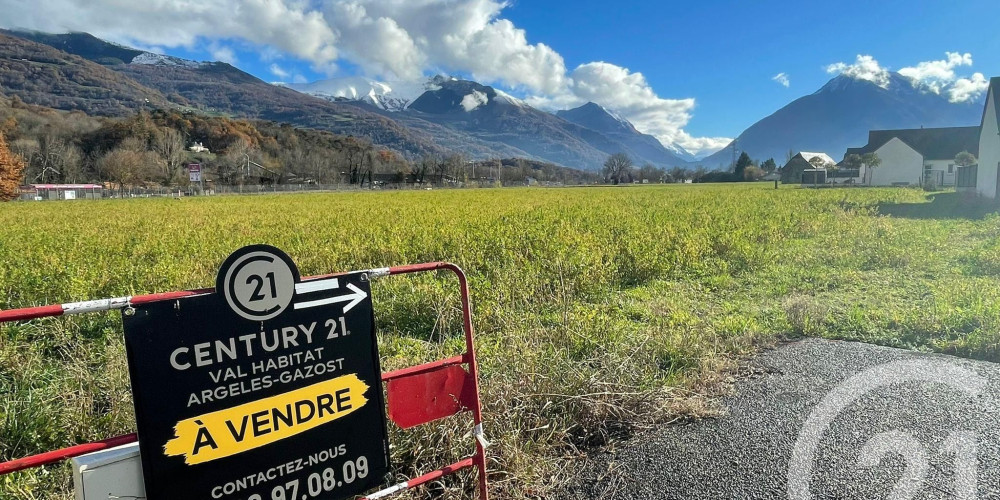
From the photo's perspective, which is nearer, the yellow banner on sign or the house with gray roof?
the yellow banner on sign

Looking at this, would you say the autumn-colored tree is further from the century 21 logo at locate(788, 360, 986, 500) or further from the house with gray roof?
the house with gray roof

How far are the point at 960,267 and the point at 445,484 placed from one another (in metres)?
10.7

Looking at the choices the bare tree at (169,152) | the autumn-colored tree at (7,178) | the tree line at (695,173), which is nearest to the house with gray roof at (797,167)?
the tree line at (695,173)

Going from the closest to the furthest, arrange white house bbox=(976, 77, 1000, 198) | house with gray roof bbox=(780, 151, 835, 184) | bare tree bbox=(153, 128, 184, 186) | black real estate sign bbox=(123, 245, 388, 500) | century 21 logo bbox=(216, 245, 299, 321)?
black real estate sign bbox=(123, 245, 388, 500)
century 21 logo bbox=(216, 245, 299, 321)
white house bbox=(976, 77, 1000, 198)
house with gray roof bbox=(780, 151, 835, 184)
bare tree bbox=(153, 128, 184, 186)

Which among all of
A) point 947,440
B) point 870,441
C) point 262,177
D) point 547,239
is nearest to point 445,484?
point 870,441

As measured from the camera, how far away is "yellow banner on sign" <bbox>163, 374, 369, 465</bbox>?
199 centimetres

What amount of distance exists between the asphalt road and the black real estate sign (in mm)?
1467

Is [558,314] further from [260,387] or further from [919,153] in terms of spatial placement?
[919,153]

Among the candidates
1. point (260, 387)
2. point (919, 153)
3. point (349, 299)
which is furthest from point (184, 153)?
point (260, 387)

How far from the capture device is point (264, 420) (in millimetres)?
2152

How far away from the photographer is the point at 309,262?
10305mm

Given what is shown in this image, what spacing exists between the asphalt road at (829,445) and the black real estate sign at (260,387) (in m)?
1.47

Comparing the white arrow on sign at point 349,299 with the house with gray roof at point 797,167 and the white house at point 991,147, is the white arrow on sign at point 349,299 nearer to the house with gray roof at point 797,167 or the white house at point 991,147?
the white house at point 991,147

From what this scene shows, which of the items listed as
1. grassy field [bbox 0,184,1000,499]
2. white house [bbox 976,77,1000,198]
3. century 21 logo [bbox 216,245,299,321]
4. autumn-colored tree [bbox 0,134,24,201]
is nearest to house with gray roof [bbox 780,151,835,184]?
white house [bbox 976,77,1000,198]
